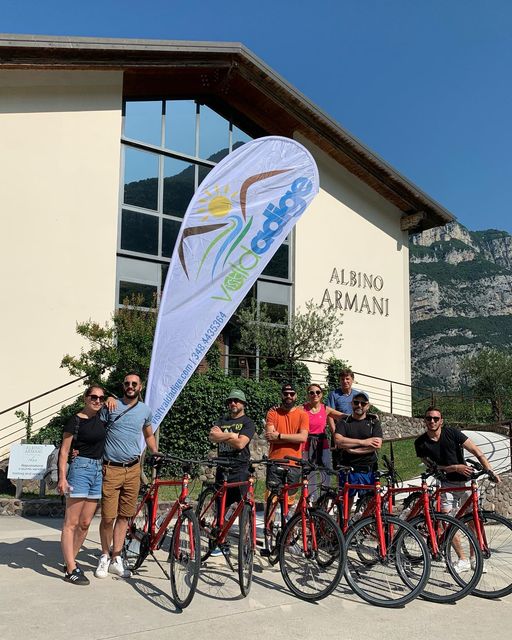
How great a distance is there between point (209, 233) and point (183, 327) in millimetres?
1324

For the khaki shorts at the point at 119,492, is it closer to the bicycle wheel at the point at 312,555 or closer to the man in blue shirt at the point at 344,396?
the bicycle wheel at the point at 312,555

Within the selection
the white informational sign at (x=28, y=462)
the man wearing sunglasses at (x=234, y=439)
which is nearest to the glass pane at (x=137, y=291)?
the white informational sign at (x=28, y=462)

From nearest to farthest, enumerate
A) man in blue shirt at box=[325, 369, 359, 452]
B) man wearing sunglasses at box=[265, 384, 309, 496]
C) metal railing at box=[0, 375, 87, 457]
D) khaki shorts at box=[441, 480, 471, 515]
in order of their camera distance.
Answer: khaki shorts at box=[441, 480, 471, 515]
man wearing sunglasses at box=[265, 384, 309, 496]
man in blue shirt at box=[325, 369, 359, 452]
metal railing at box=[0, 375, 87, 457]

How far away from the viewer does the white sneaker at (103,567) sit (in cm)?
571

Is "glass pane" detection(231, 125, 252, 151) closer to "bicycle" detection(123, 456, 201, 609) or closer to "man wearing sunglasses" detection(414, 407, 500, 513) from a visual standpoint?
"man wearing sunglasses" detection(414, 407, 500, 513)

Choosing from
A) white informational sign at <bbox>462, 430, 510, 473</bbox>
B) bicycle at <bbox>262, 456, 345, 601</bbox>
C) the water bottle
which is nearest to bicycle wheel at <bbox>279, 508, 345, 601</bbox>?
bicycle at <bbox>262, 456, 345, 601</bbox>

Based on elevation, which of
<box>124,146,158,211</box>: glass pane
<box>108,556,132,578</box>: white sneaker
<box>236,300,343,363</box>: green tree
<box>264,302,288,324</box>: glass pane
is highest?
<box>124,146,158,211</box>: glass pane

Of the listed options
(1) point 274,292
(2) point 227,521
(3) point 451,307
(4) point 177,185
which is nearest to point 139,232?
(4) point 177,185

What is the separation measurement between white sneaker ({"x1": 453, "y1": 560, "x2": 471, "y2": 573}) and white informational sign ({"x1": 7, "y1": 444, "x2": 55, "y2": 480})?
662 centimetres

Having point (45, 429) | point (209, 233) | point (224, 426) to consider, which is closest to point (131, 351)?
point (45, 429)

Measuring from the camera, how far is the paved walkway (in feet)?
14.2

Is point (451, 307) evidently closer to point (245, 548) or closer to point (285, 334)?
point (285, 334)

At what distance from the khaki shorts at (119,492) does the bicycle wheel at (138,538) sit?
0.14 m

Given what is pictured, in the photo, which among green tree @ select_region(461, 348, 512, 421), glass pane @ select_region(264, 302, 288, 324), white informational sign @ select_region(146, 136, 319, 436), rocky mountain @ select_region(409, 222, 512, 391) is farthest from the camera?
rocky mountain @ select_region(409, 222, 512, 391)
